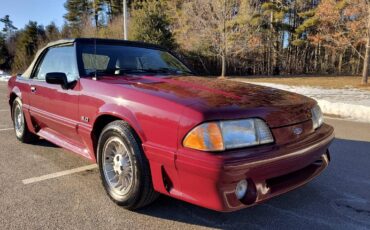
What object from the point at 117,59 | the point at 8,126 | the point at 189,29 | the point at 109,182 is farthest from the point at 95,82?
the point at 189,29

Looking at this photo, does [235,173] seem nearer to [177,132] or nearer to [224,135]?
[224,135]

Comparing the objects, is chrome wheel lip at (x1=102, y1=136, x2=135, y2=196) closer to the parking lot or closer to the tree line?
the parking lot

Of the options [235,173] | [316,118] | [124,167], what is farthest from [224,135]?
[316,118]

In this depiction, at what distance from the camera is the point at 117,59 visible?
12.8ft

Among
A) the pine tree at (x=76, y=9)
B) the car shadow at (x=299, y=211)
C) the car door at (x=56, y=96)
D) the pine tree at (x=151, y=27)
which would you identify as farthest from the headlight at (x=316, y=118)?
the pine tree at (x=76, y=9)

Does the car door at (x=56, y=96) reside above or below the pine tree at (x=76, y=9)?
below

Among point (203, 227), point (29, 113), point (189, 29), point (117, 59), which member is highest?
point (189, 29)

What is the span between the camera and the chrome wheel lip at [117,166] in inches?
116

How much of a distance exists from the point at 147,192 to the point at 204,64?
89.3 feet

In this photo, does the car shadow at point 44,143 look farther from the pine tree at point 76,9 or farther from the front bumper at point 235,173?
the pine tree at point 76,9

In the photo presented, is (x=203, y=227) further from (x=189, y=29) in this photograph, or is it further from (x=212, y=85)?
(x=189, y=29)

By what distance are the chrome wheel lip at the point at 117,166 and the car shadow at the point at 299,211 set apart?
29 centimetres

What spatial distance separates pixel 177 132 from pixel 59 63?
90.7 inches

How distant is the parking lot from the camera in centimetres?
276
